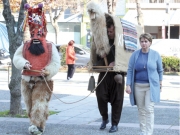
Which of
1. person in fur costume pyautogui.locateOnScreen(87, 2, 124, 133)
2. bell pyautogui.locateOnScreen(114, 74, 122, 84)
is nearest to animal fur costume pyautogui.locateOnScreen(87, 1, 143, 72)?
person in fur costume pyautogui.locateOnScreen(87, 2, 124, 133)

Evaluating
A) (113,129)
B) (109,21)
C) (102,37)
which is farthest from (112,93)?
(109,21)

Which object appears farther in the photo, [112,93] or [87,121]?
[87,121]

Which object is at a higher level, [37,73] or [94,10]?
[94,10]

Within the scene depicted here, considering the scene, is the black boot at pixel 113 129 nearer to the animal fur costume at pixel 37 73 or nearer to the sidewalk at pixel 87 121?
the sidewalk at pixel 87 121

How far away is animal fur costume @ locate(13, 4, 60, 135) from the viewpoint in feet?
25.4

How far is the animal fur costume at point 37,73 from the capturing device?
305 inches

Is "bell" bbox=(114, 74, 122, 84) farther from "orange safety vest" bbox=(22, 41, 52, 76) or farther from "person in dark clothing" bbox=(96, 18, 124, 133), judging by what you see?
"orange safety vest" bbox=(22, 41, 52, 76)

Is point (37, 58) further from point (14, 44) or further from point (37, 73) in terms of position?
point (14, 44)

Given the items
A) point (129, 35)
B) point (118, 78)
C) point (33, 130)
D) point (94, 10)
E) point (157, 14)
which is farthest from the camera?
point (157, 14)

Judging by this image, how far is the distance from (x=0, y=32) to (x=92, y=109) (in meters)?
9.93

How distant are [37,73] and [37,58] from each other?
28 cm

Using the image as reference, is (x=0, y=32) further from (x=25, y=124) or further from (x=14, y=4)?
(x=25, y=124)

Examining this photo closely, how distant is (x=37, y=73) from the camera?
7715 mm

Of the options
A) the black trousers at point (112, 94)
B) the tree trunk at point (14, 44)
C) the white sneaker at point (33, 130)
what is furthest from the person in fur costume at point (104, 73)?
the tree trunk at point (14, 44)
